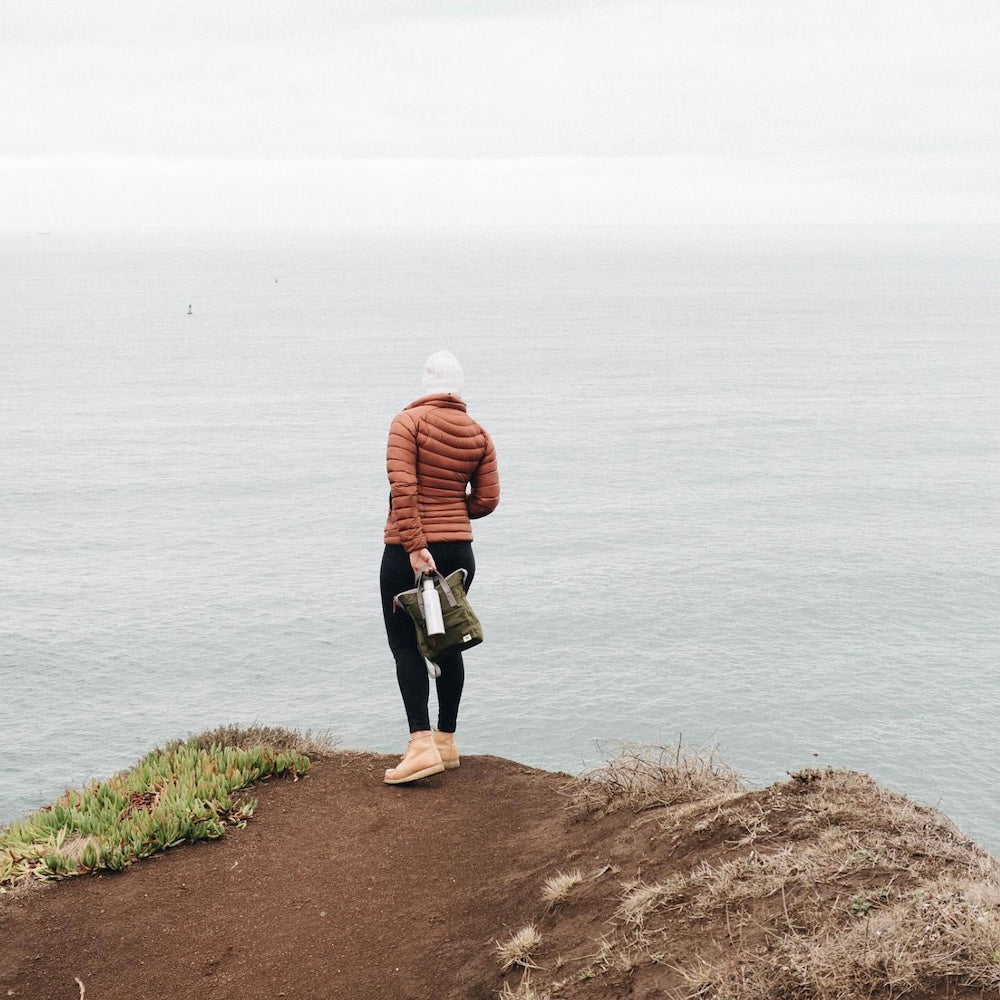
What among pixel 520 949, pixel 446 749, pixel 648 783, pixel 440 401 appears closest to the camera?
pixel 520 949

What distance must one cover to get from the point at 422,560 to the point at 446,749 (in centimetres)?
146

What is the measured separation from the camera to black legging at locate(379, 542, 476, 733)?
6.78 metres

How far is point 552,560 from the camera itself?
177ft

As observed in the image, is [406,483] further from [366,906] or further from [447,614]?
[366,906]

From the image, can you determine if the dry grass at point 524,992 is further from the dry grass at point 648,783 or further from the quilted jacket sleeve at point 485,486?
the quilted jacket sleeve at point 485,486

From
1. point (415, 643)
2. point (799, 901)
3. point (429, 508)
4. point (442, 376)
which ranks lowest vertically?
point (799, 901)

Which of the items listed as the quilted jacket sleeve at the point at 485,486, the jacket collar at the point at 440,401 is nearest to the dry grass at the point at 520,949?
the quilted jacket sleeve at the point at 485,486

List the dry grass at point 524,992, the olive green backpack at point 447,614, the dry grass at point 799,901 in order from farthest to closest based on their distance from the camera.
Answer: the olive green backpack at point 447,614
the dry grass at point 524,992
the dry grass at point 799,901

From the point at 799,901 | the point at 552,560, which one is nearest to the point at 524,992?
the point at 799,901

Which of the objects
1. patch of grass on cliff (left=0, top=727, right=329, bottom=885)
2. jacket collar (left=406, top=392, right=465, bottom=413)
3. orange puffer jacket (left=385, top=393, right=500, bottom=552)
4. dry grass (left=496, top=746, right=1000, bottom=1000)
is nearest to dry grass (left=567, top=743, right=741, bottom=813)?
dry grass (left=496, top=746, right=1000, bottom=1000)

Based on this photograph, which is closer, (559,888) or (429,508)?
(559,888)

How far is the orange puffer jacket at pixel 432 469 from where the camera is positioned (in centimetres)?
652

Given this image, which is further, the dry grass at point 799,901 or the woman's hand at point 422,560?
the woman's hand at point 422,560

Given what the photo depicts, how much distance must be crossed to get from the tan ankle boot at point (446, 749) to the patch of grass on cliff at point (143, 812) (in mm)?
838
